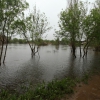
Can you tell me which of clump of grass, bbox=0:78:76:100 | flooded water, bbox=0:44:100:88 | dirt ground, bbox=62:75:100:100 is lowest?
flooded water, bbox=0:44:100:88

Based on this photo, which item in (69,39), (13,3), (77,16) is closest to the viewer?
(13,3)

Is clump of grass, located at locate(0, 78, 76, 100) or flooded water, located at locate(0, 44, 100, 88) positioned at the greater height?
clump of grass, located at locate(0, 78, 76, 100)

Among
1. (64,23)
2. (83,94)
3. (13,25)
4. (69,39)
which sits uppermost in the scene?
(64,23)

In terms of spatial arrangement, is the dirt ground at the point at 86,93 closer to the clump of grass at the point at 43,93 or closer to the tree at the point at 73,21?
the clump of grass at the point at 43,93

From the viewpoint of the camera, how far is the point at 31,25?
32875 mm

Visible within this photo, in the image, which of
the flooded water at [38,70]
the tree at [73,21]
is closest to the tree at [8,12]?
the flooded water at [38,70]

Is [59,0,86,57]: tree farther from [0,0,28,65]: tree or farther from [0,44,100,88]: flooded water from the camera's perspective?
[0,0,28,65]: tree

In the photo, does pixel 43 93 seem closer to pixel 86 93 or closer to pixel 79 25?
pixel 86 93

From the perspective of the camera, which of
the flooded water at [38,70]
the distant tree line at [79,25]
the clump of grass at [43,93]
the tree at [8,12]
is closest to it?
the clump of grass at [43,93]

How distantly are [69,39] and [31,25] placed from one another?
11360mm

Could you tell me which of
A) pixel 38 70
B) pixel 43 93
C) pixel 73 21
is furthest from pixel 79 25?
pixel 43 93

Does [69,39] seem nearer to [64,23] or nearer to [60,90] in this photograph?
[64,23]

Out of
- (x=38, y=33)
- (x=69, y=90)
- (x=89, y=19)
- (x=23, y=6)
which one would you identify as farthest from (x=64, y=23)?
(x=69, y=90)

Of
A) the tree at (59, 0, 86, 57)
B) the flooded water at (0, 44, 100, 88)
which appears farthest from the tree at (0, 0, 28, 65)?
the tree at (59, 0, 86, 57)
